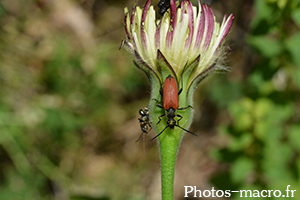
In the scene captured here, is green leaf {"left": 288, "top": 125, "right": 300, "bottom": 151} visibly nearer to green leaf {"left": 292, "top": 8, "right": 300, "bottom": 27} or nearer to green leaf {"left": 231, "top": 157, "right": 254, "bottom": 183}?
green leaf {"left": 231, "top": 157, "right": 254, "bottom": 183}

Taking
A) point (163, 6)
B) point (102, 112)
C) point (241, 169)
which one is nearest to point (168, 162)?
point (163, 6)

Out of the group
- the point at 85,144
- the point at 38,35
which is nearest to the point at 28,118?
the point at 85,144

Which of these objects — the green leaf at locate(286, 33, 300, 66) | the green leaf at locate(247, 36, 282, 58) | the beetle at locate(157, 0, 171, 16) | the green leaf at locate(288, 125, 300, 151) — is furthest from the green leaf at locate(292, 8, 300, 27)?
the beetle at locate(157, 0, 171, 16)

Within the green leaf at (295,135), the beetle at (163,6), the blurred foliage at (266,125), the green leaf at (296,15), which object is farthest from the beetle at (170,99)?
the green leaf at (295,135)

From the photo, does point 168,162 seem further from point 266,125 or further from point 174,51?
point 266,125

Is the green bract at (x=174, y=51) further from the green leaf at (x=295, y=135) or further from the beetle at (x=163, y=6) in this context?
the green leaf at (x=295, y=135)
